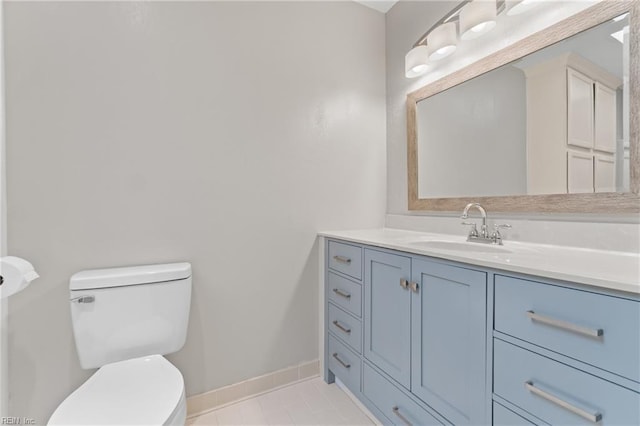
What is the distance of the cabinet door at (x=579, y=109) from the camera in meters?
1.15

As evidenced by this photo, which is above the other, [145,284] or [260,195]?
[260,195]

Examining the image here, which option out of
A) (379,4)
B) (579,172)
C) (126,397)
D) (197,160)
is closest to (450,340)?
(579,172)

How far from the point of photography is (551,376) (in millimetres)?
788

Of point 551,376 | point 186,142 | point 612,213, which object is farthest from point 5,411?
point 612,213

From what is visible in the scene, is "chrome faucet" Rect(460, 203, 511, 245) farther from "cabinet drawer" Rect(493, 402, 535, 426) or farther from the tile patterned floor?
the tile patterned floor

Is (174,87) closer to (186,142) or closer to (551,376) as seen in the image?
(186,142)

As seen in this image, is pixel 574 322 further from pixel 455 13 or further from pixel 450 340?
pixel 455 13

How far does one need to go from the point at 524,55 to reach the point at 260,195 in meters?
1.45

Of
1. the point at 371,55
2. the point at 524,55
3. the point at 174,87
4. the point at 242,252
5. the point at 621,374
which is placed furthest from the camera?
the point at 371,55

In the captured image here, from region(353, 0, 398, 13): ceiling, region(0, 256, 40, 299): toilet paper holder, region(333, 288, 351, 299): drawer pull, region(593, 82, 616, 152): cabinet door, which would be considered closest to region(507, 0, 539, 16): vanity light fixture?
region(593, 82, 616, 152): cabinet door

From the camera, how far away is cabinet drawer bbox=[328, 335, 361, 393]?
1.55 metres

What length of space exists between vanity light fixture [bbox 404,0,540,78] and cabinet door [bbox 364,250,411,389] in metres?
1.18

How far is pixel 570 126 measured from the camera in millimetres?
1206
